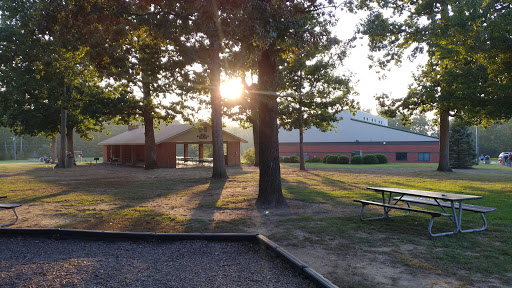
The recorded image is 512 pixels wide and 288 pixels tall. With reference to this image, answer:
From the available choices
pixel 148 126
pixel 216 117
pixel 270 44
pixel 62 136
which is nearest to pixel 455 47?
pixel 270 44

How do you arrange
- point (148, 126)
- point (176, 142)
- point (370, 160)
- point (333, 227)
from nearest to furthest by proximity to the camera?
point (333, 227) < point (148, 126) < point (176, 142) < point (370, 160)

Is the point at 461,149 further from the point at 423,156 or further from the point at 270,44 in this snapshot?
the point at 270,44

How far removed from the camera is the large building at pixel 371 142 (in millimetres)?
52312

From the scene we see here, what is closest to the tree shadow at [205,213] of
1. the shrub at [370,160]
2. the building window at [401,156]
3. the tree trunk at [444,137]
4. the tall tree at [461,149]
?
the tree trunk at [444,137]

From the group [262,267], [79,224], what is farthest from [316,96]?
[262,267]

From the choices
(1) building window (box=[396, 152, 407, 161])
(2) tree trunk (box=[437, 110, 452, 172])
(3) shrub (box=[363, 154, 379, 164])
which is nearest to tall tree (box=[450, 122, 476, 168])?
(3) shrub (box=[363, 154, 379, 164])

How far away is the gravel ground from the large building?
47.7 m

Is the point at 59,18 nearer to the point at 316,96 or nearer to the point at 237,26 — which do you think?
the point at 237,26

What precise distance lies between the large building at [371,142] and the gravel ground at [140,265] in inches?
1878

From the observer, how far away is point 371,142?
5434 centimetres

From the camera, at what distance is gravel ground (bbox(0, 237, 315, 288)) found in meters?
4.56

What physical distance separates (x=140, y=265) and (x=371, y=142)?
2063 inches

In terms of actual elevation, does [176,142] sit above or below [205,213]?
above

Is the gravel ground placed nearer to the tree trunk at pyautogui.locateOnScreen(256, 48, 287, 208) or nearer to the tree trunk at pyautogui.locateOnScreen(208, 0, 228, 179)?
the tree trunk at pyautogui.locateOnScreen(256, 48, 287, 208)
